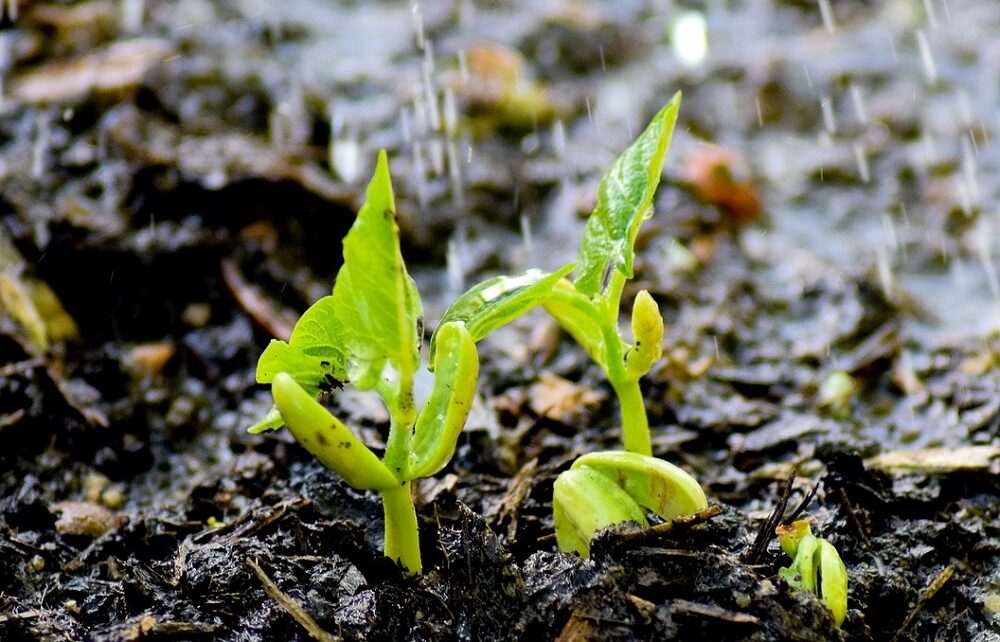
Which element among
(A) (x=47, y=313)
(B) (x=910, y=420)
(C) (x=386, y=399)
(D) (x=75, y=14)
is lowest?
(B) (x=910, y=420)

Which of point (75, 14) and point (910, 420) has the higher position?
point (75, 14)

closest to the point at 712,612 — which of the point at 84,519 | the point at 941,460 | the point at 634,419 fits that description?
the point at 634,419

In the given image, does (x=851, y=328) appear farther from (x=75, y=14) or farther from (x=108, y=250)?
(x=75, y=14)

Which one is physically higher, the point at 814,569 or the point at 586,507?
the point at 586,507

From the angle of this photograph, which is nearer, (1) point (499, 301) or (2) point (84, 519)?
(1) point (499, 301)

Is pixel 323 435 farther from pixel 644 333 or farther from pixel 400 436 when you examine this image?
pixel 644 333

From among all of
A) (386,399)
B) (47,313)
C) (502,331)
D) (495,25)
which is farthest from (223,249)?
(495,25)
